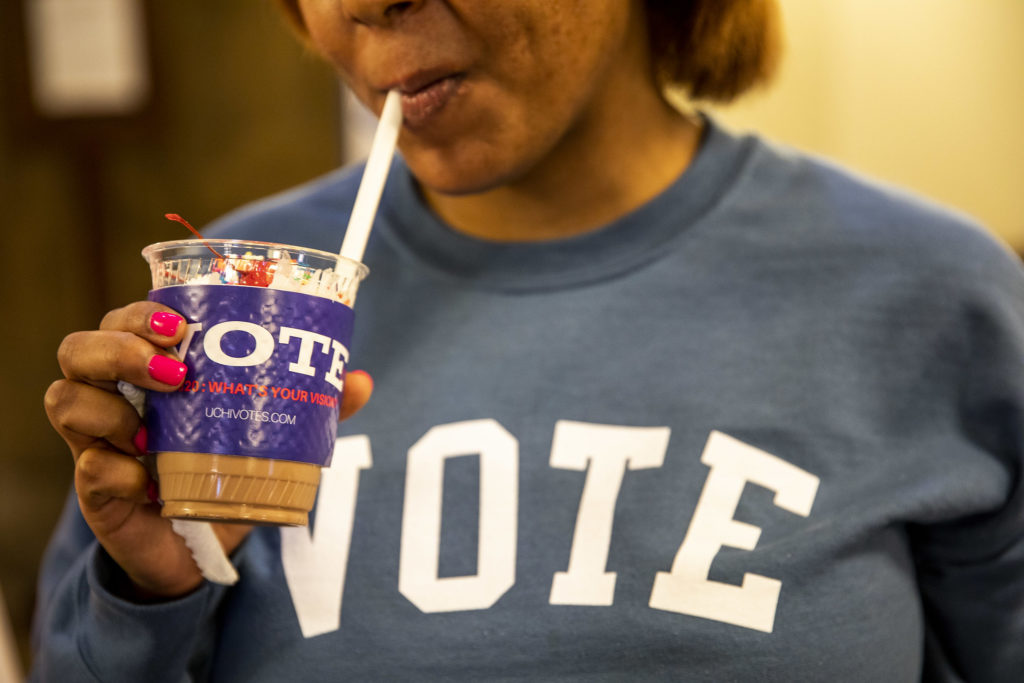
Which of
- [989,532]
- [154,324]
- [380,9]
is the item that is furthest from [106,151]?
[989,532]

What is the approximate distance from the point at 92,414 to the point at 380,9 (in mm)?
377

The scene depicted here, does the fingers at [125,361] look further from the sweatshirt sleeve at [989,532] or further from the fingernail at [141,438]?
the sweatshirt sleeve at [989,532]

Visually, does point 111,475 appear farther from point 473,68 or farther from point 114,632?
point 473,68

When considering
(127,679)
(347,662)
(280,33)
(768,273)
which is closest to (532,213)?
(768,273)

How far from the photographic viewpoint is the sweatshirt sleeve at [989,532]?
2.92ft

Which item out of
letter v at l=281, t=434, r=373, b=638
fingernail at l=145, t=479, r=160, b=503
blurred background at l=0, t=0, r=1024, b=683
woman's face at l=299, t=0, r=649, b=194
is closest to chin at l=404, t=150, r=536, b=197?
woman's face at l=299, t=0, r=649, b=194

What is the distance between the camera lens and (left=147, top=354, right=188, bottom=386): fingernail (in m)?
0.63

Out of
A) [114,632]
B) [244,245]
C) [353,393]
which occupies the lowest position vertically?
[114,632]

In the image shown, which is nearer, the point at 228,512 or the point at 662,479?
the point at 228,512

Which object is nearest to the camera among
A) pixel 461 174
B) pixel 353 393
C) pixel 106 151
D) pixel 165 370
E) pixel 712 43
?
pixel 165 370

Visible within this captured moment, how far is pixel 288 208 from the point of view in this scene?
3.69 feet

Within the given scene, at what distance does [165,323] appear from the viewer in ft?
2.11

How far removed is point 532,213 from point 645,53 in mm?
226

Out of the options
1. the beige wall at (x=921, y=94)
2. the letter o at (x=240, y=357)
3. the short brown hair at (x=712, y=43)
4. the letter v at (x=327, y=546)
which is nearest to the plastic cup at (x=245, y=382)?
the letter o at (x=240, y=357)
